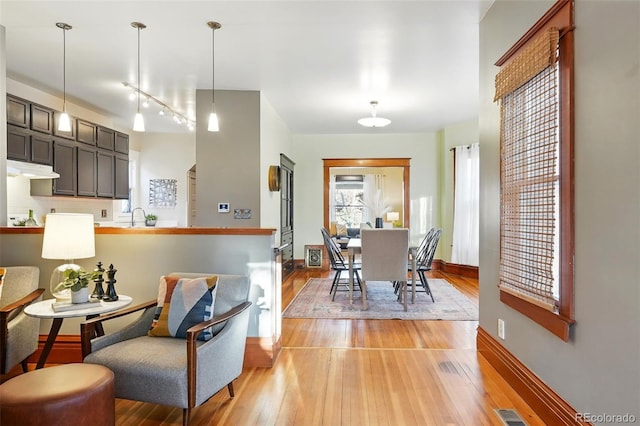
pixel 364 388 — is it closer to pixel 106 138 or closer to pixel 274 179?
pixel 274 179

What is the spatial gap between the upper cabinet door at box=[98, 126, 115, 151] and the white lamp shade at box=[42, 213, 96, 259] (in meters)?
3.47

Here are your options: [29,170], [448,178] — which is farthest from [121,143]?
[448,178]

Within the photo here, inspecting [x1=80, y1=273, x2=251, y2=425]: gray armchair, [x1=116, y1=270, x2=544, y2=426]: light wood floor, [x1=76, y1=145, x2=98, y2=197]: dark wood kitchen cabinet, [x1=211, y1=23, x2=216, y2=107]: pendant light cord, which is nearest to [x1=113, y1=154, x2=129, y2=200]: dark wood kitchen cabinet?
[x1=76, y1=145, x2=98, y2=197]: dark wood kitchen cabinet

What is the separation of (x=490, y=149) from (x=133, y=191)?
6.43 metres

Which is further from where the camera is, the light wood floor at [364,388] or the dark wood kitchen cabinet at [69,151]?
the dark wood kitchen cabinet at [69,151]

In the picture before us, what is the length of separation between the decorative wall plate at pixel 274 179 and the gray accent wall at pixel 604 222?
3.88m

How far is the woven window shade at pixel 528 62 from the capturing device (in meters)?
1.97

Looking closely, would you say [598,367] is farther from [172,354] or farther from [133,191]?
[133,191]

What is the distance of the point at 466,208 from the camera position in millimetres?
6730

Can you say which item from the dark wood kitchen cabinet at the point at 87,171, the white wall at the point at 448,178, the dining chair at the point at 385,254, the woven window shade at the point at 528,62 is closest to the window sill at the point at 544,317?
the woven window shade at the point at 528,62

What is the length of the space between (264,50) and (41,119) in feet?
9.42

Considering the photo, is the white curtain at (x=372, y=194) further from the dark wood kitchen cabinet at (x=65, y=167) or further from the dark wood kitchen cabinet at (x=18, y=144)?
the dark wood kitchen cabinet at (x=18, y=144)

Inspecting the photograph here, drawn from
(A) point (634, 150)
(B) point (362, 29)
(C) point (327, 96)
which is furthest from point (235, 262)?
(C) point (327, 96)

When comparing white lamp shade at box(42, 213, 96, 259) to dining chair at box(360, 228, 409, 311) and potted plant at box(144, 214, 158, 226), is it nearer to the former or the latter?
dining chair at box(360, 228, 409, 311)
